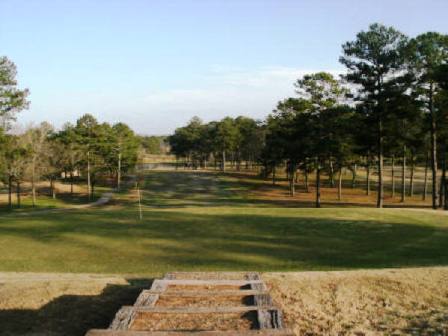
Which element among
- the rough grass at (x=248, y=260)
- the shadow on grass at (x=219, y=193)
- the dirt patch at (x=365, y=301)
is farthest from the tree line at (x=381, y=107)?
the dirt patch at (x=365, y=301)

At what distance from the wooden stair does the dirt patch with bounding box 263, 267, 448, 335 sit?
85 cm

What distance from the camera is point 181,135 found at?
417 feet

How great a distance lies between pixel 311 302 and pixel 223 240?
12.1 m

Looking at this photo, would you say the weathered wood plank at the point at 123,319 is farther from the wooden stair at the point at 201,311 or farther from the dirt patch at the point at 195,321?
the dirt patch at the point at 195,321

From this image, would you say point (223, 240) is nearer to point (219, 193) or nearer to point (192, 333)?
point (192, 333)

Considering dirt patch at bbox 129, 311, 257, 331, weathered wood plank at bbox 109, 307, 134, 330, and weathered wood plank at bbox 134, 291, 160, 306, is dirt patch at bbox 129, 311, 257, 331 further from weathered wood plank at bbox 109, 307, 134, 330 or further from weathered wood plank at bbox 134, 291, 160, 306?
weathered wood plank at bbox 134, 291, 160, 306

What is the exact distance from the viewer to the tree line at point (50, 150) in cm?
4191

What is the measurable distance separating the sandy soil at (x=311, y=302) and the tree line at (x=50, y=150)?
108ft

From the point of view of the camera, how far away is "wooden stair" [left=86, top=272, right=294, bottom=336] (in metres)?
8.03

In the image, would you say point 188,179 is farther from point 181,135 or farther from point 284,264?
point 284,264

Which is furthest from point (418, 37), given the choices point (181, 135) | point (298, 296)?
point (181, 135)

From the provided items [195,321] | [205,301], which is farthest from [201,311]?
[205,301]

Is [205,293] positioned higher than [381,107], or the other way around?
[381,107]

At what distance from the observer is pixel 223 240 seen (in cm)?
2278
